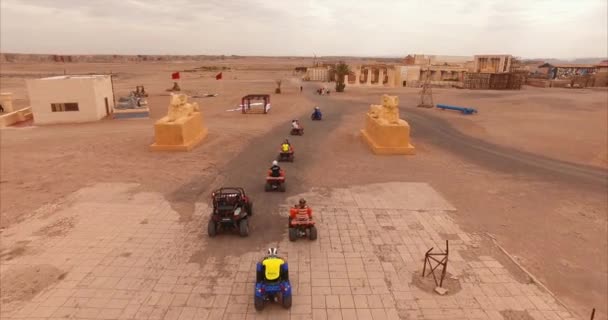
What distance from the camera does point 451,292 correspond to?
7.50m

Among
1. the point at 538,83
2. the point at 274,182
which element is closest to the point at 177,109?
the point at 274,182

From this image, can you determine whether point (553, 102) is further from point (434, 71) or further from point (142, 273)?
point (142, 273)

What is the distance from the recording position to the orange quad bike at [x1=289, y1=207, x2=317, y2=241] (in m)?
9.36

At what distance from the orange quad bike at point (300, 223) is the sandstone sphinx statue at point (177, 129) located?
1021 centimetres

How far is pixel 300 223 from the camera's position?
934 centimetres

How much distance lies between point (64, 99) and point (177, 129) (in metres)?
13.2

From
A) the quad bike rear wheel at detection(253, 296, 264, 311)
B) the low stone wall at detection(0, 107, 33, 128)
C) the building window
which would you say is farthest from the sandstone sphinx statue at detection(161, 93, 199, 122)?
A: the quad bike rear wheel at detection(253, 296, 264, 311)

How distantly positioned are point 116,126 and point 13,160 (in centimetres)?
822

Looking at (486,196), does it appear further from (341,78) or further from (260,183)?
(341,78)

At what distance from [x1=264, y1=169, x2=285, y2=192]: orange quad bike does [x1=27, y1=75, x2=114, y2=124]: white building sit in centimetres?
1928

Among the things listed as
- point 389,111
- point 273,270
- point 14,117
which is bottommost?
point 273,270

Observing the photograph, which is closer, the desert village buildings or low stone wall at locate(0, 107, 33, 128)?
low stone wall at locate(0, 107, 33, 128)

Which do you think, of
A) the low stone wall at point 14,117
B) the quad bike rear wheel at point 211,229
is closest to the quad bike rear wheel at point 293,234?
the quad bike rear wheel at point 211,229

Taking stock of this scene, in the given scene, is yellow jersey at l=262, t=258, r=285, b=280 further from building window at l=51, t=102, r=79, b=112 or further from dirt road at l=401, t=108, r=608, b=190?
building window at l=51, t=102, r=79, b=112
